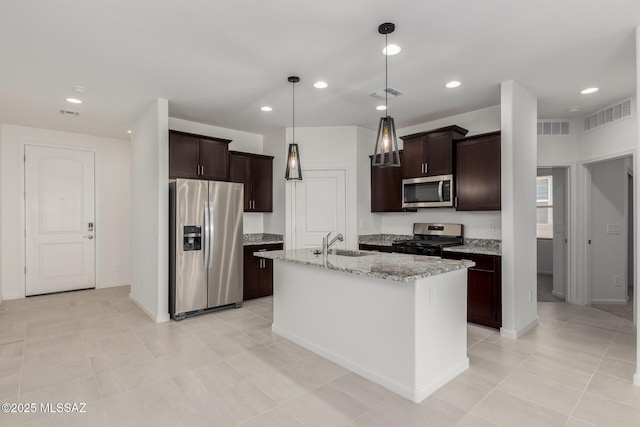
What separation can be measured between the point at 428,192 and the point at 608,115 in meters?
2.45

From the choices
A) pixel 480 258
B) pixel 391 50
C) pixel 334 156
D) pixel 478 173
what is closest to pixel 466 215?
pixel 478 173

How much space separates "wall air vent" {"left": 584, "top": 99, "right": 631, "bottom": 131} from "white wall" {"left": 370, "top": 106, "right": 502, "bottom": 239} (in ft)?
4.72

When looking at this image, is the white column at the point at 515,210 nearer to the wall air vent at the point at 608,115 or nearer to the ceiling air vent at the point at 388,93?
the ceiling air vent at the point at 388,93

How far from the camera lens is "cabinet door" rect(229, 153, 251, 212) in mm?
5238

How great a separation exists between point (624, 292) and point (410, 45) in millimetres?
4879

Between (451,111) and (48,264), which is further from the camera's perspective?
(48,264)

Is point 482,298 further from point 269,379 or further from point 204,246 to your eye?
point 204,246

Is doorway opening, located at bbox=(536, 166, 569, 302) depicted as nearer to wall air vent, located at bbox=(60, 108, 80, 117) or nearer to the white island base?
the white island base

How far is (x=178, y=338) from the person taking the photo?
3559mm

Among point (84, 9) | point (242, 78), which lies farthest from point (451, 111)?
point (84, 9)

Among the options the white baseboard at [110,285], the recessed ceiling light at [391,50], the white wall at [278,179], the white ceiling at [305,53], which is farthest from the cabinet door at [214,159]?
the white baseboard at [110,285]

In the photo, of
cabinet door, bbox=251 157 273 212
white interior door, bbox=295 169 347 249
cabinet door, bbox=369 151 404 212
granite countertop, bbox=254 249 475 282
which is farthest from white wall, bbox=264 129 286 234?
granite countertop, bbox=254 249 475 282

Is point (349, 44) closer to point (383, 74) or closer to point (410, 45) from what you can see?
point (410, 45)

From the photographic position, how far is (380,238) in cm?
561
